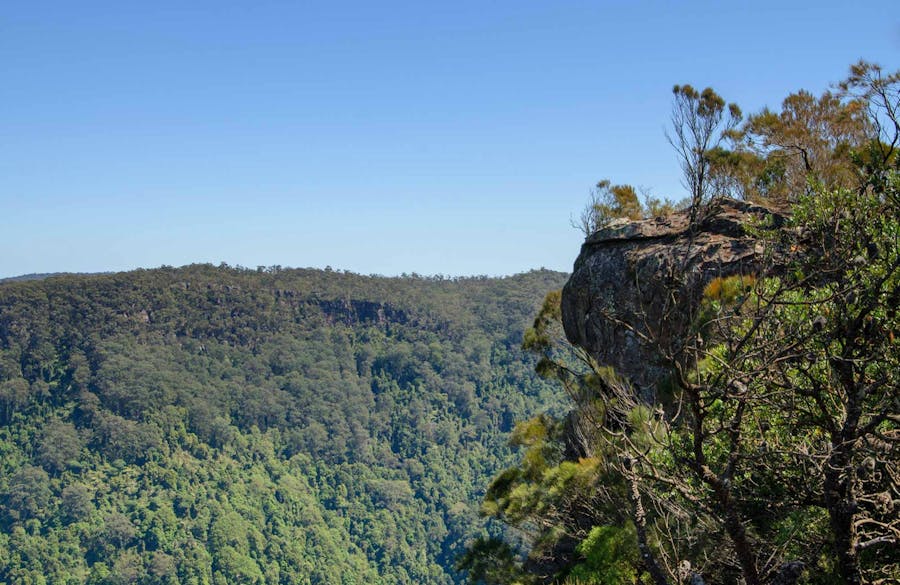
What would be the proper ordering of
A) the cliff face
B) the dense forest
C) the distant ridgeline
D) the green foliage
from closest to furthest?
the dense forest → the green foliage → the cliff face → the distant ridgeline

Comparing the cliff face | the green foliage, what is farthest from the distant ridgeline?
the green foliage

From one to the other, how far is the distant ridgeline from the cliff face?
5222 cm

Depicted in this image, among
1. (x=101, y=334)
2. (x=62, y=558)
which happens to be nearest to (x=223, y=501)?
(x=62, y=558)

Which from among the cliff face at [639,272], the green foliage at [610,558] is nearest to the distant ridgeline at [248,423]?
the cliff face at [639,272]

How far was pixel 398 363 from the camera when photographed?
97.2m

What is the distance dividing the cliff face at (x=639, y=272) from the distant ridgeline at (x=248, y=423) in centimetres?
5222

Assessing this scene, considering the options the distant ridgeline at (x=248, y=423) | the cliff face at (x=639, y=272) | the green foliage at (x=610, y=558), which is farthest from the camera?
the distant ridgeline at (x=248, y=423)

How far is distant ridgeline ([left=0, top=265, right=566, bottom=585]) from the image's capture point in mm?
58750

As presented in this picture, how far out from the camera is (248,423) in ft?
263

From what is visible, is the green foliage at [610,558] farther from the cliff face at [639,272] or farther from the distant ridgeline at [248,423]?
the distant ridgeline at [248,423]

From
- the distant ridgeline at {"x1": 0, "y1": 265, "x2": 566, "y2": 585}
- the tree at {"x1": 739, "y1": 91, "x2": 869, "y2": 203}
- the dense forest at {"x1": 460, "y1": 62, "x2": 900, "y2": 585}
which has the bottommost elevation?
the distant ridgeline at {"x1": 0, "y1": 265, "x2": 566, "y2": 585}

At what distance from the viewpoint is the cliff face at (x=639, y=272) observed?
9133 mm

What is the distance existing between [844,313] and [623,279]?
6364mm

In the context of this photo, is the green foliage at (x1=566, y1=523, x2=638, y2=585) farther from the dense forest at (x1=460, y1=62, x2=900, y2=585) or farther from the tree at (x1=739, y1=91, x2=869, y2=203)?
the tree at (x1=739, y1=91, x2=869, y2=203)
